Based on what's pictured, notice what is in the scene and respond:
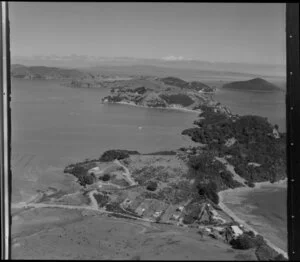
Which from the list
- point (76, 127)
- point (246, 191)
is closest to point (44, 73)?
point (76, 127)

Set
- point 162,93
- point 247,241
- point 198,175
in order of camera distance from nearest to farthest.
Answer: point 247,241
point 198,175
point 162,93

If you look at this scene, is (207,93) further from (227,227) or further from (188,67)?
(227,227)

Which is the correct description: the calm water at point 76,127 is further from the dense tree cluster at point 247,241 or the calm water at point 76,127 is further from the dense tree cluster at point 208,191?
the dense tree cluster at point 208,191

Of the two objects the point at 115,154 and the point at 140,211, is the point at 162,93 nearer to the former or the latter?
the point at 115,154

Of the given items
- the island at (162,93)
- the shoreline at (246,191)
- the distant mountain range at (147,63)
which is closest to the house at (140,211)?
the shoreline at (246,191)

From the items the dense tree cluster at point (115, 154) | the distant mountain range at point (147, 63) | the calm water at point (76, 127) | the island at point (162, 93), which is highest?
the distant mountain range at point (147, 63)

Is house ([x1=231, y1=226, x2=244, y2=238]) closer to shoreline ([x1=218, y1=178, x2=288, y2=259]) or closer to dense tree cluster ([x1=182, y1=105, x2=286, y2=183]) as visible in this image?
shoreline ([x1=218, y1=178, x2=288, y2=259])
